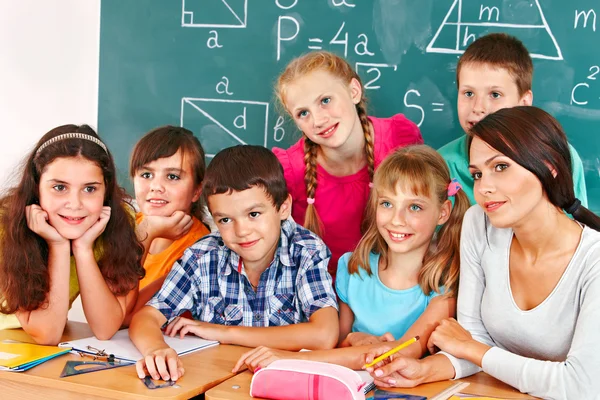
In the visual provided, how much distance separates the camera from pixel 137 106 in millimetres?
3736

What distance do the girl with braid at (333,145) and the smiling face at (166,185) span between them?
39 cm

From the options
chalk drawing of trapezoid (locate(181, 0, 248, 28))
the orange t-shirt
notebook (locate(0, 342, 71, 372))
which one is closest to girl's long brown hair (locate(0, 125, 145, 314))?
notebook (locate(0, 342, 71, 372))

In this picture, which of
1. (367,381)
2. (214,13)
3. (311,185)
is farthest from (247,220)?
(214,13)

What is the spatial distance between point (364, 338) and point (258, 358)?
1.30ft

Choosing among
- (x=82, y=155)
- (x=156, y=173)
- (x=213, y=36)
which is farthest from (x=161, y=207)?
(x=213, y=36)

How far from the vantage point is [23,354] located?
183cm

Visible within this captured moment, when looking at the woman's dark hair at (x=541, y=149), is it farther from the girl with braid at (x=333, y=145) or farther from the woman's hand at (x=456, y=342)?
the girl with braid at (x=333, y=145)

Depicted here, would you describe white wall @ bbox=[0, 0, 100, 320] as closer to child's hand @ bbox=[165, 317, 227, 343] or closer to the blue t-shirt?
child's hand @ bbox=[165, 317, 227, 343]

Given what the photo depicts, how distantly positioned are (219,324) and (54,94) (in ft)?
7.49

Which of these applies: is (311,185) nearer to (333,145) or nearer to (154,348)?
(333,145)

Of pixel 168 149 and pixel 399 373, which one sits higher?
pixel 168 149

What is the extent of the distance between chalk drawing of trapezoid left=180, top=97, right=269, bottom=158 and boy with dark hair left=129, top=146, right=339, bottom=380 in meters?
1.22

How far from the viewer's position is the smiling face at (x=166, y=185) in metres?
2.61

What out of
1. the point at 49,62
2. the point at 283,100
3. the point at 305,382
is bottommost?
the point at 305,382
